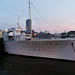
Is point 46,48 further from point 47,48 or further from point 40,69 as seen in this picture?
point 40,69

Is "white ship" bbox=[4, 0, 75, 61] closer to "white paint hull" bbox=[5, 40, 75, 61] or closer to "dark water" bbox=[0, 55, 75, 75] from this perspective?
"white paint hull" bbox=[5, 40, 75, 61]

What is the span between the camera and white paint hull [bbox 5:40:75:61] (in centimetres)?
1309

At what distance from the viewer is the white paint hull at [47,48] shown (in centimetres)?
1309

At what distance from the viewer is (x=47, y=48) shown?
1479cm

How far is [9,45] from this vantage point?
20641 mm

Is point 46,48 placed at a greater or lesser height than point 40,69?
greater

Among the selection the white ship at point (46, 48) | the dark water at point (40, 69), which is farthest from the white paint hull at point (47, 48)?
the dark water at point (40, 69)

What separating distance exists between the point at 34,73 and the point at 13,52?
12.2 metres

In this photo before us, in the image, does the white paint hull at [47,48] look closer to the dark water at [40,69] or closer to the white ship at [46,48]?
the white ship at [46,48]

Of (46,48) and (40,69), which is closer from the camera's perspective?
(40,69)

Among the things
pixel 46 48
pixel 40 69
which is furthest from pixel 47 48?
pixel 40 69

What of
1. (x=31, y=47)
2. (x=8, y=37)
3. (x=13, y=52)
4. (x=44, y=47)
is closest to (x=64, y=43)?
(x=44, y=47)

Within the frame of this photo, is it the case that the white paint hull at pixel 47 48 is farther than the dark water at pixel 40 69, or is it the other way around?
the white paint hull at pixel 47 48

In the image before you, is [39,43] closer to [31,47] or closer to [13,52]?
[31,47]
